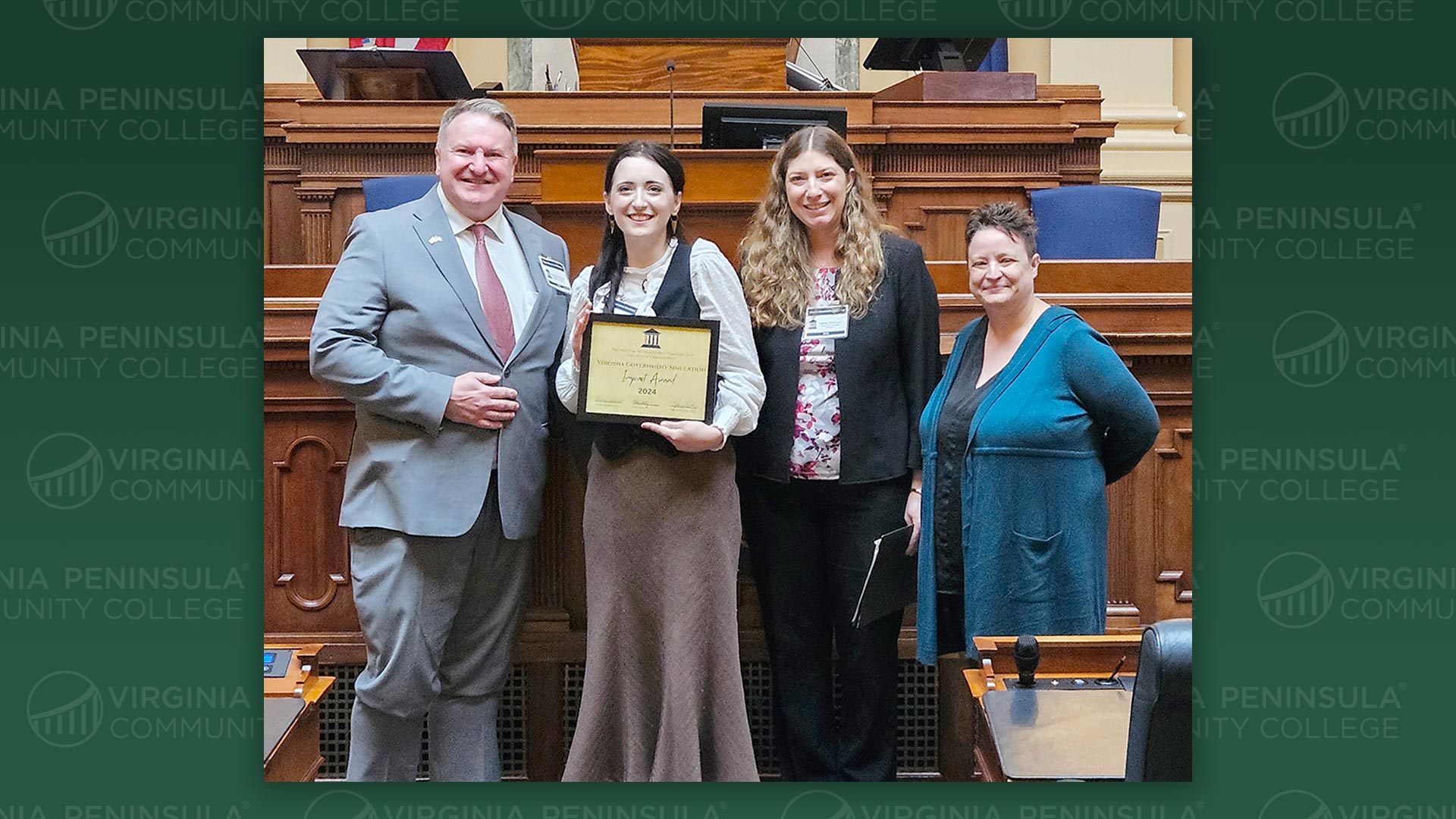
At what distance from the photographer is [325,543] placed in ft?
8.04

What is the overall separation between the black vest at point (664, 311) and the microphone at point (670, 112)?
1.05m

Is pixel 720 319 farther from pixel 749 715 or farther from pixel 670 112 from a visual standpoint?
pixel 670 112

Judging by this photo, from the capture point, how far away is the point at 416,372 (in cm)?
223

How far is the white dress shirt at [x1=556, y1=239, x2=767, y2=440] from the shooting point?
2.25m

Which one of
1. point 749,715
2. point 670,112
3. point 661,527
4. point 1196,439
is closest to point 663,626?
point 661,527

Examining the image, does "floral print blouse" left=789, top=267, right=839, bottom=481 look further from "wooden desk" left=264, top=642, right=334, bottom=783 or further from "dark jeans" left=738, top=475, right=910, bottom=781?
"wooden desk" left=264, top=642, right=334, bottom=783

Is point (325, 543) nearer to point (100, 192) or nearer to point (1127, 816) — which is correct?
point (100, 192)

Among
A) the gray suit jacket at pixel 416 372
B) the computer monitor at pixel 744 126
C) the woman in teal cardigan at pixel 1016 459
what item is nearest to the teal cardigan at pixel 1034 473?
the woman in teal cardigan at pixel 1016 459

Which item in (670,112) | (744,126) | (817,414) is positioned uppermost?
(670,112)

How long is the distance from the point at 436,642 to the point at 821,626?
2.21 ft

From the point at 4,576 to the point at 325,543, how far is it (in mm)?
537

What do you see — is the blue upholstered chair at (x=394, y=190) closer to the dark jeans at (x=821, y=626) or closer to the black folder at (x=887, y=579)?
Answer: the dark jeans at (x=821, y=626)

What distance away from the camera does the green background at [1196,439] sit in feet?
7.64

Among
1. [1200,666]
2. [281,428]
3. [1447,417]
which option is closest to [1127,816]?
[1200,666]
